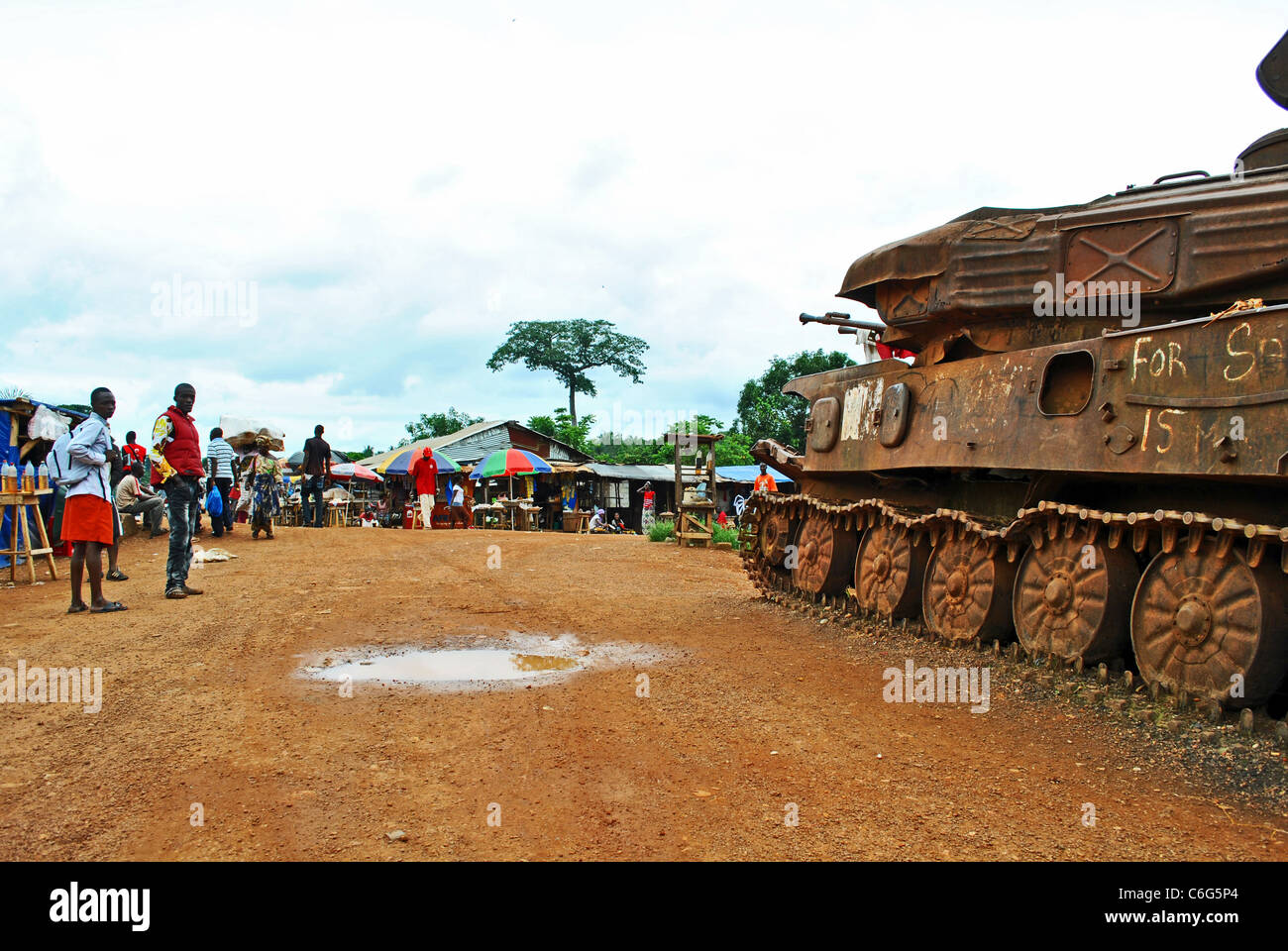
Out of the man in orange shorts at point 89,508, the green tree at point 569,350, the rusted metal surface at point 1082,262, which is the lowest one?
the man in orange shorts at point 89,508

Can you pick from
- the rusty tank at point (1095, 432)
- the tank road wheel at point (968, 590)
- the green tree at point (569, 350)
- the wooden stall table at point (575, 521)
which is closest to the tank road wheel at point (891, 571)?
the rusty tank at point (1095, 432)

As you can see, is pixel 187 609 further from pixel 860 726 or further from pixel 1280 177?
pixel 1280 177

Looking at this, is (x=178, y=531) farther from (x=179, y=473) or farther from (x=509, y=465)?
(x=509, y=465)

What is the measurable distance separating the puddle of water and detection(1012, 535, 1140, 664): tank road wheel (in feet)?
10.4

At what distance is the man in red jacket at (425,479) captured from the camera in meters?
23.1

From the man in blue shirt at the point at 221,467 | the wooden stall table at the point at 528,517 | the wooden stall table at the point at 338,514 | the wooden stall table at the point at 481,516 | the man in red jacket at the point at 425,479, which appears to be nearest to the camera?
the man in blue shirt at the point at 221,467

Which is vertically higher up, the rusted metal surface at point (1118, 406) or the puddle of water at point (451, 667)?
the rusted metal surface at point (1118, 406)

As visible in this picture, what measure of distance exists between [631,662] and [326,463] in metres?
14.8

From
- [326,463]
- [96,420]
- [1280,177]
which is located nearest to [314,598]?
[96,420]

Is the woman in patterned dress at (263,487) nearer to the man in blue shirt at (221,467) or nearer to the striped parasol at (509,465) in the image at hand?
the man in blue shirt at (221,467)

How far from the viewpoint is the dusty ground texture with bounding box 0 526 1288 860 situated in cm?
338

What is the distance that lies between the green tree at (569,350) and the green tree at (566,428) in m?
3.04
